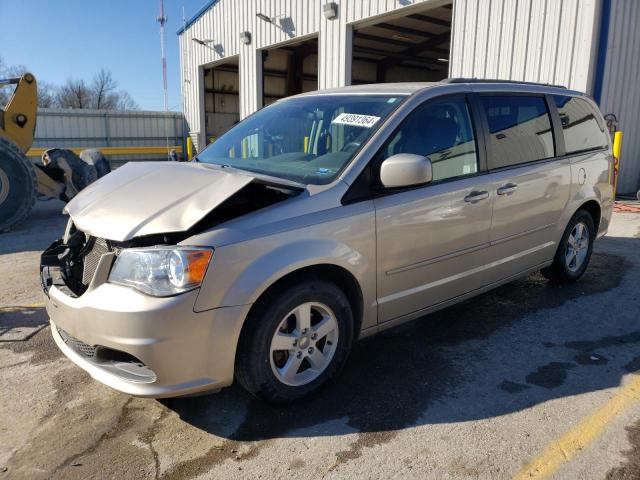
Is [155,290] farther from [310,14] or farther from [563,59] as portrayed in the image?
[310,14]

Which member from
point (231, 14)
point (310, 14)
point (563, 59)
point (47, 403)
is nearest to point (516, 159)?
point (47, 403)

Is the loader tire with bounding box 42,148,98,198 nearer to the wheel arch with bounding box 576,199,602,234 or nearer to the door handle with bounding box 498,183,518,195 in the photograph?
the door handle with bounding box 498,183,518,195

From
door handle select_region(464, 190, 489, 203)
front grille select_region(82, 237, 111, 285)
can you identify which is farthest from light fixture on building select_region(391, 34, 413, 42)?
front grille select_region(82, 237, 111, 285)

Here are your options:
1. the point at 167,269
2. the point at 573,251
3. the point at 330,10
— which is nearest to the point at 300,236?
the point at 167,269

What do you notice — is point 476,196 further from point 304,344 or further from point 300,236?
point 304,344

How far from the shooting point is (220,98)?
78.0ft

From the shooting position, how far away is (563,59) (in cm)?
908

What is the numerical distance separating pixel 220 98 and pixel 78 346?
22.4m

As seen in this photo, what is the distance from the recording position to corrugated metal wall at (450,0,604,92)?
8.84 m

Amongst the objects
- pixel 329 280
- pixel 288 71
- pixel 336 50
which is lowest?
pixel 329 280

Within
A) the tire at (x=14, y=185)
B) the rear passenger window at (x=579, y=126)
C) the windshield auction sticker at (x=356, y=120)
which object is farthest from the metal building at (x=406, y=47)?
the tire at (x=14, y=185)

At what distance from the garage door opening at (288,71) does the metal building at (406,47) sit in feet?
0.15

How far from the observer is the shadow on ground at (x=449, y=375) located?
2801 mm

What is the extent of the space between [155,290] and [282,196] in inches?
33.3
